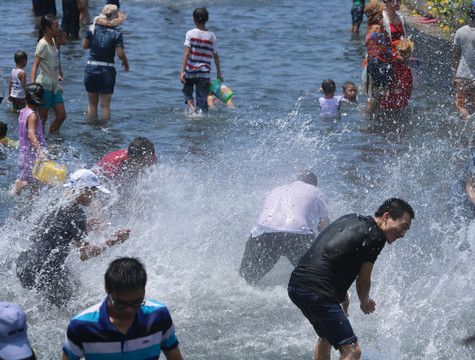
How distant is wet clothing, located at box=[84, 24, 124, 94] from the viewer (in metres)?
10.7

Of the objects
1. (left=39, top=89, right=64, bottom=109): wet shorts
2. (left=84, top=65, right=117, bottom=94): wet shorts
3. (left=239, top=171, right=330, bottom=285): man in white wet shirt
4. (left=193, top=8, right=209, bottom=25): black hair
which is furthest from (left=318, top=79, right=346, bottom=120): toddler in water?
(left=239, top=171, right=330, bottom=285): man in white wet shirt

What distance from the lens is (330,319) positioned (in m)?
4.83

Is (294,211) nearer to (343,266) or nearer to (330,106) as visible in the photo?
(343,266)

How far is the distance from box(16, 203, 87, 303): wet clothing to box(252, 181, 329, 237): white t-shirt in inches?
67.5

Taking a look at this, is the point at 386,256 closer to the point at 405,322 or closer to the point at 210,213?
the point at 405,322

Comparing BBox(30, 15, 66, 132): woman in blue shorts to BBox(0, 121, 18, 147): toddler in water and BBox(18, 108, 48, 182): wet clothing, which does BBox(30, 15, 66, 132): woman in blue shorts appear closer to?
BBox(0, 121, 18, 147): toddler in water

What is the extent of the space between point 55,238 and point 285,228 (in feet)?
6.49

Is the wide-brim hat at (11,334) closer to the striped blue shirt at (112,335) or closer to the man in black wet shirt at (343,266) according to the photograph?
the striped blue shirt at (112,335)

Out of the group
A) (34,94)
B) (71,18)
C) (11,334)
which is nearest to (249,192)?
(34,94)

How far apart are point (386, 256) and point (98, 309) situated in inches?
170

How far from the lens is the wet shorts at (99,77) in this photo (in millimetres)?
10852

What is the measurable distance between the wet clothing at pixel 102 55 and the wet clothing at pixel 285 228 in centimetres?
499

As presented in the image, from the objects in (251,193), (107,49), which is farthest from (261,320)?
(107,49)

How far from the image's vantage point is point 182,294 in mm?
6668
